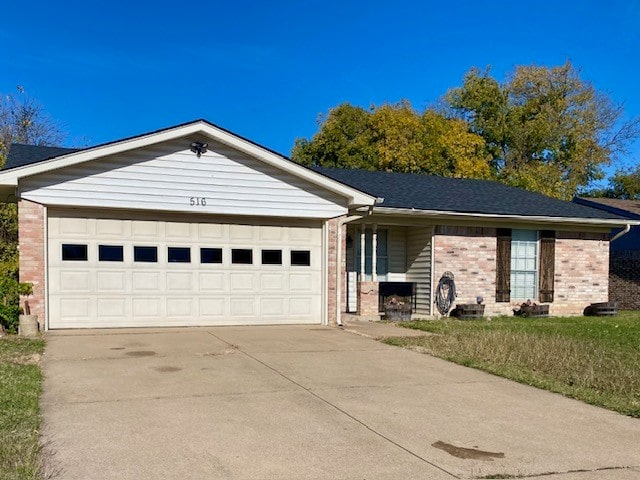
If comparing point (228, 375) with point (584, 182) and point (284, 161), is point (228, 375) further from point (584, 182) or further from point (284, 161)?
point (584, 182)

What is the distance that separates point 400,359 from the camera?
9227 millimetres

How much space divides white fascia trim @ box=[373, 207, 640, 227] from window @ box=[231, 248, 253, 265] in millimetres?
3739

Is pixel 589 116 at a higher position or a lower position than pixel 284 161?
higher

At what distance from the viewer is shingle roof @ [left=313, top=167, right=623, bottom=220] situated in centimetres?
1609

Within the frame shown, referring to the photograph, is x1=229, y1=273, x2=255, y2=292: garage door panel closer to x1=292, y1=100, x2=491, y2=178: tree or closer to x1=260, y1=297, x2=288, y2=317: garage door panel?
x1=260, y1=297, x2=288, y2=317: garage door panel

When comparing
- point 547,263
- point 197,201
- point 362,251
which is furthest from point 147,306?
point 547,263

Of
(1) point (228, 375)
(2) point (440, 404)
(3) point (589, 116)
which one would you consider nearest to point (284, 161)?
(1) point (228, 375)

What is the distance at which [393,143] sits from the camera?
109 ft

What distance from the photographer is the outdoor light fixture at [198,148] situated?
12172 mm

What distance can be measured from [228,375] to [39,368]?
2.47 metres

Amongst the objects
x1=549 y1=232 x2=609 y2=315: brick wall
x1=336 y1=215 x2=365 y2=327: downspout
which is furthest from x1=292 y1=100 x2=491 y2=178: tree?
x1=336 y1=215 x2=365 y2=327: downspout

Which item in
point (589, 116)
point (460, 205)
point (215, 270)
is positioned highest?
point (589, 116)

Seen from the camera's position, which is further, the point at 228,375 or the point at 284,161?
the point at 284,161

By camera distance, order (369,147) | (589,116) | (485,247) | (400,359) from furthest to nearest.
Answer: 1. (589,116)
2. (369,147)
3. (485,247)
4. (400,359)
